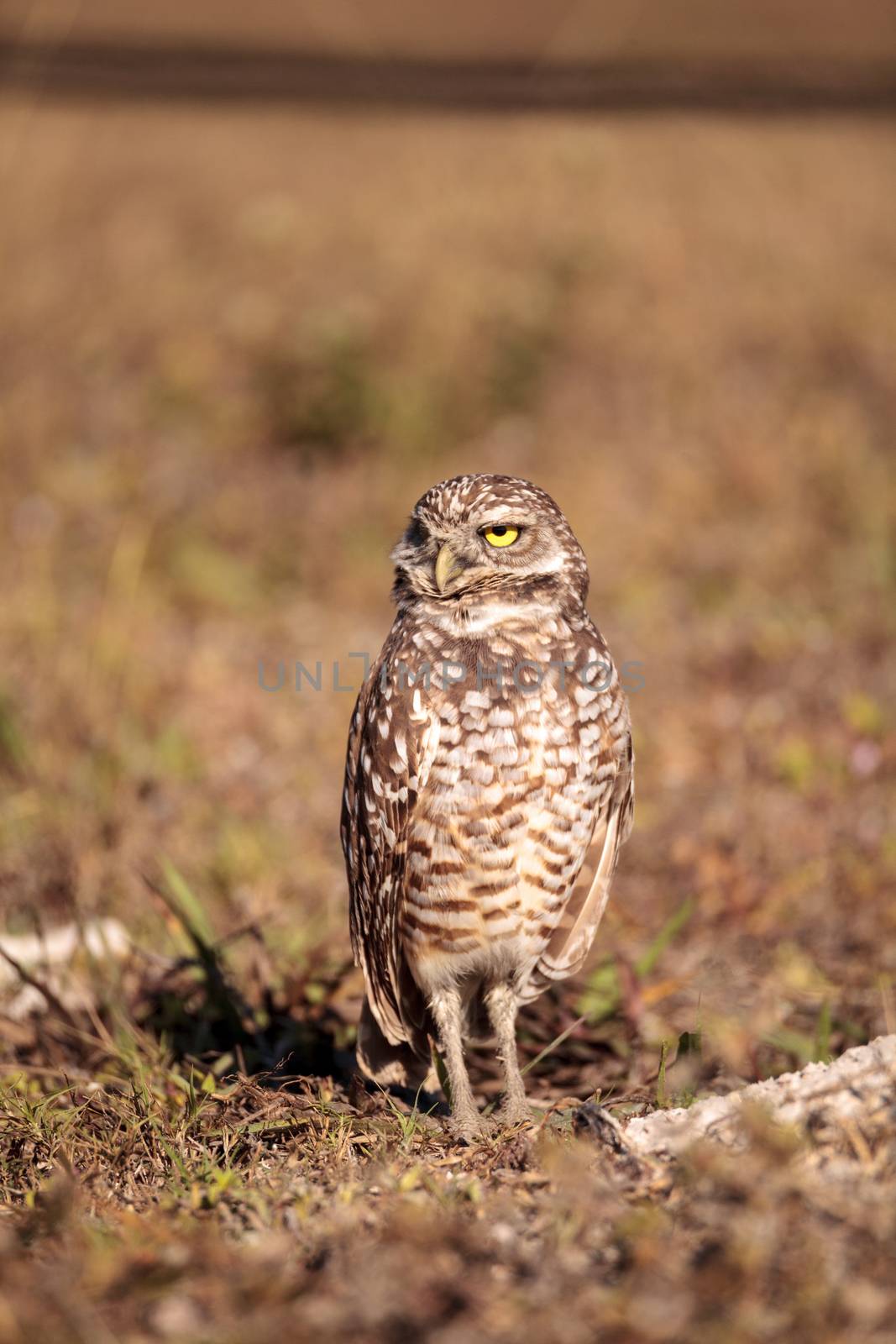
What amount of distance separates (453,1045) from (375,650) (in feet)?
11.2

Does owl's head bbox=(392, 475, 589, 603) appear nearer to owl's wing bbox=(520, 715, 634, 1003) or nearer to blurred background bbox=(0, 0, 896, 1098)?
owl's wing bbox=(520, 715, 634, 1003)

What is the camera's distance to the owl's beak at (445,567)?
8.86 ft

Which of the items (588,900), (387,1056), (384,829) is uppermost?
(384,829)

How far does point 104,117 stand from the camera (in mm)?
12977

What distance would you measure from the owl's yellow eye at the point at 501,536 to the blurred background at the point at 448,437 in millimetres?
1269

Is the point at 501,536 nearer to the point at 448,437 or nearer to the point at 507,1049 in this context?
the point at 507,1049

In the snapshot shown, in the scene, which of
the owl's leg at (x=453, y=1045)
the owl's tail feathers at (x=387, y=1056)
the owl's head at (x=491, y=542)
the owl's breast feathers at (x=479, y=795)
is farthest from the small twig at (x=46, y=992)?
the owl's head at (x=491, y=542)

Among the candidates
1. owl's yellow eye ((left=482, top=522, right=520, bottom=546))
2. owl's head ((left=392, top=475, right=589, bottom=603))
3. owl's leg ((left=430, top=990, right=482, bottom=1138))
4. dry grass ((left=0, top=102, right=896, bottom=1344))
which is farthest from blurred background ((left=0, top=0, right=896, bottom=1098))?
owl's yellow eye ((left=482, top=522, right=520, bottom=546))

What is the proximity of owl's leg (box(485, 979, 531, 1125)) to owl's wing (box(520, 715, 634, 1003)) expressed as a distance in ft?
0.20

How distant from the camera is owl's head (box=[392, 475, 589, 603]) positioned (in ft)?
8.86

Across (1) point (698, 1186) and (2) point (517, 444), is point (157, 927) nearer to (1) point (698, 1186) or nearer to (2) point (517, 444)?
Result: (1) point (698, 1186)

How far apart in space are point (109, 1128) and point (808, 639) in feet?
13.6

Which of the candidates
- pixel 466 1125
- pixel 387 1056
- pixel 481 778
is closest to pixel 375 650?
pixel 387 1056

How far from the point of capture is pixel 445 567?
2703mm
